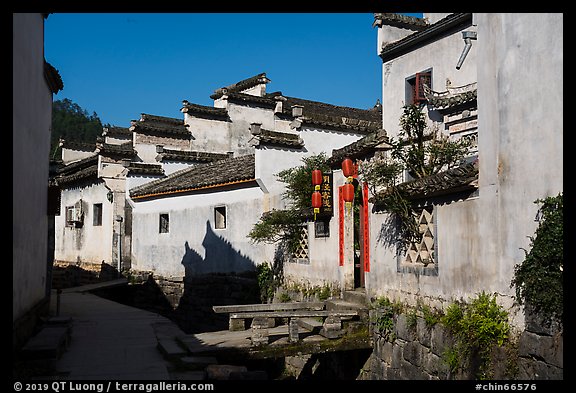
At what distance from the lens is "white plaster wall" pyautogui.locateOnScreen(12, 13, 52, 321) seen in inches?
295

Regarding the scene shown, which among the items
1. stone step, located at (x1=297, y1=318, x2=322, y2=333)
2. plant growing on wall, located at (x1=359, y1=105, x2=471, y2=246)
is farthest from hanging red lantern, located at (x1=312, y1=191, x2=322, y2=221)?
stone step, located at (x1=297, y1=318, x2=322, y2=333)

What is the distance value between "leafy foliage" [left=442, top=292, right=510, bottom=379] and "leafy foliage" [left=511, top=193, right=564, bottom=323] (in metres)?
0.58

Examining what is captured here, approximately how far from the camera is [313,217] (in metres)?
13.7

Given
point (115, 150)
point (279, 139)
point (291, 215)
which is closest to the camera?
point (291, 215)

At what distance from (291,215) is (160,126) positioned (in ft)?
35.8

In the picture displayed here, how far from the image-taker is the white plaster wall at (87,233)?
22922 millimetres

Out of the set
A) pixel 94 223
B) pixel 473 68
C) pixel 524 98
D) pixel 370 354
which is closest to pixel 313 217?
pixel 370 354

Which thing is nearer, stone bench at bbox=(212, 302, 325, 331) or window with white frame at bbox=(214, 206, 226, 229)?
stone bench at bbox=(212, 302, 325, 331)

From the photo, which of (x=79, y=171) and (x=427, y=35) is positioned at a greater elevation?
(x=427, y=35)

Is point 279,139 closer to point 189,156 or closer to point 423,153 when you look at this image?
point 423,153

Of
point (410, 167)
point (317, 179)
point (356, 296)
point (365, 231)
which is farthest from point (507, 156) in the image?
point (317, 179)

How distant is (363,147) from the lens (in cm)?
1120

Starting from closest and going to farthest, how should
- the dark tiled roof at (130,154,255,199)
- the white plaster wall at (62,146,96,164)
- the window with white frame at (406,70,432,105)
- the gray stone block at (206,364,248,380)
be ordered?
the gray stone block at (206,364,248,380)
the window with white frame at (406,70,432,105)
the dark tiled roof at (130,154,255,199)
the white plaster wall at (62,146,96,164)

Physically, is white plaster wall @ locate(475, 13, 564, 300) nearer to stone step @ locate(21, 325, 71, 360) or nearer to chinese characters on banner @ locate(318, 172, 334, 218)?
chinese characters on banner @ locate(318, 172, 334, 218)
